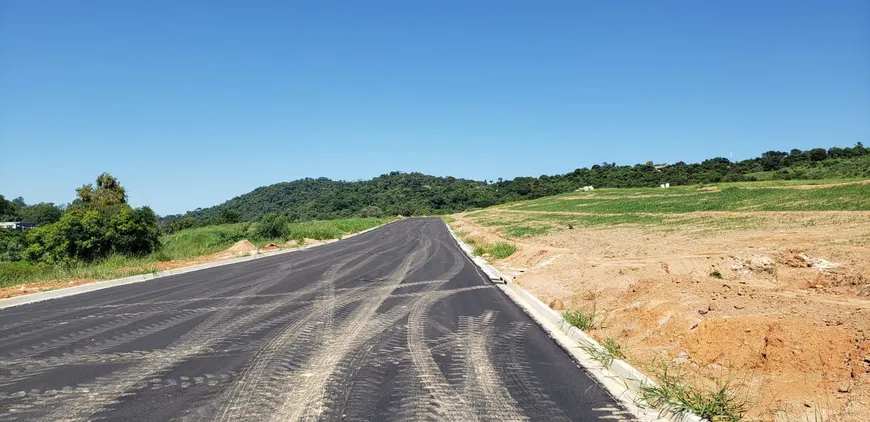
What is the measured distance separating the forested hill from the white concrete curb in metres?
71.0

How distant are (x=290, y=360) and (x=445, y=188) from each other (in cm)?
15259

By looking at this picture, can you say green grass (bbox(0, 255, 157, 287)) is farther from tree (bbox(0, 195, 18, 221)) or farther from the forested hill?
tree (bbox(0, 195, 18, 221))

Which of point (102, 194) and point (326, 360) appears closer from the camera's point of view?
point (326, 360)

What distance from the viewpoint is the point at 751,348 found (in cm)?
570

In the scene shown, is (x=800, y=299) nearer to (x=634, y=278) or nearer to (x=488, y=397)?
(x=634, y=278)

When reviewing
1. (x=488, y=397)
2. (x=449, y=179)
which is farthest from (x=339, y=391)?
(x=449, y=179)

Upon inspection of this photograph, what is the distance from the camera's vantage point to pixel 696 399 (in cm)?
476

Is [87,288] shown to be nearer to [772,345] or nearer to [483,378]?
[483,378]

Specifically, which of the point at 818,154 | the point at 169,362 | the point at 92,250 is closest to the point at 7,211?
the point at 92,250

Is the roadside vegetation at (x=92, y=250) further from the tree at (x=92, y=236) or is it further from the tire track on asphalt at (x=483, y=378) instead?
the tire track on asphalt at (x=483, y=378)

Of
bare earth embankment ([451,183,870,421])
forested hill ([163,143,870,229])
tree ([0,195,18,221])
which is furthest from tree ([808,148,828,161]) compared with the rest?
tree ([0,195,18,221])

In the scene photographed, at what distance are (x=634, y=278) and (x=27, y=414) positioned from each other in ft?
32.9

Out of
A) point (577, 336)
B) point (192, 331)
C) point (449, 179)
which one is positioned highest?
point (449, 179)

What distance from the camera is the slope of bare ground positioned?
4727mm
